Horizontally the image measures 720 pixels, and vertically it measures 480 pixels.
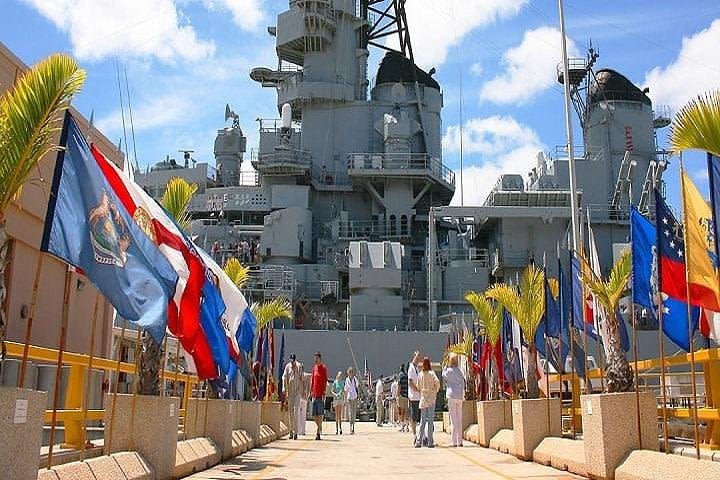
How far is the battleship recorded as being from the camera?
35.7 meters

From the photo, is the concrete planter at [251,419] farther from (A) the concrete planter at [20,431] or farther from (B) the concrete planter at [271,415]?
(A) the concrete planter at [20,431]

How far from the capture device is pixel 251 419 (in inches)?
519

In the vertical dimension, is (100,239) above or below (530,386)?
above

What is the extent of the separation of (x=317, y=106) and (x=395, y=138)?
6.19m

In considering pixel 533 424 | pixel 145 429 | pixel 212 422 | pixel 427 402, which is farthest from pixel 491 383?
pixel 145 429

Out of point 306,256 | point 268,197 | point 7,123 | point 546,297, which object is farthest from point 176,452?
point 268,197

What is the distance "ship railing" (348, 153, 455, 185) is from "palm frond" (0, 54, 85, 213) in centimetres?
3383

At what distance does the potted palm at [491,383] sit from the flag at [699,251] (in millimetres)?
6324

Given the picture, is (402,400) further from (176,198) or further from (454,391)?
(176,198)

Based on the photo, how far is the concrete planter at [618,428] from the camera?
24.1 ft

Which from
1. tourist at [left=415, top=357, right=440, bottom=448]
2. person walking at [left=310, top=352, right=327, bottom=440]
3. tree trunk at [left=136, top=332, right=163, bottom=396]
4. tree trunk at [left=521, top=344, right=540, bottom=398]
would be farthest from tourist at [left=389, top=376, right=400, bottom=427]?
tree trunk at [left=136, top=332, right=163, bottom=396]

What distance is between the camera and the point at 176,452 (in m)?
8.04

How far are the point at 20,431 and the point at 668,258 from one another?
268 inches

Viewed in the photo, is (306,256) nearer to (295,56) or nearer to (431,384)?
(295,56)
